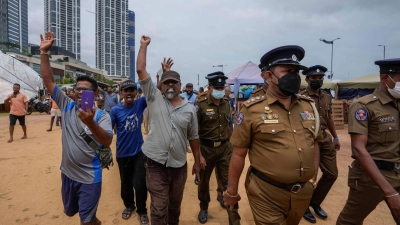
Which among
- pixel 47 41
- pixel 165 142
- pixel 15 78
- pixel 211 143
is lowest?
pixel 211 143

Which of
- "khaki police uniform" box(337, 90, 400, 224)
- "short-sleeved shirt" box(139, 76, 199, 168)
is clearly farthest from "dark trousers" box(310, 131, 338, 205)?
"short-sleeved shirt" box(139, 76, 199, 168)

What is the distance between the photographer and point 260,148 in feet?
6.99

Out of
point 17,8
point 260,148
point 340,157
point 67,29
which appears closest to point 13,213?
point 260,148

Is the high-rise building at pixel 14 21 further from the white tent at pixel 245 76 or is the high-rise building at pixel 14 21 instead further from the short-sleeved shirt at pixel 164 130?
the short-sleeved shirt at pixel 164 130

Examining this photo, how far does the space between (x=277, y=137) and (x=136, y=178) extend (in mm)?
2225

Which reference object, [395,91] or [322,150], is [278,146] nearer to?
[395,91]

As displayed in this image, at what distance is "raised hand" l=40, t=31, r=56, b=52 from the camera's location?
8.79 feet

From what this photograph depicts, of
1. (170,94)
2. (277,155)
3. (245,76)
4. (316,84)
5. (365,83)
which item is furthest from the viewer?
(365,83)

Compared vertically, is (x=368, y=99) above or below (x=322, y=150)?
above

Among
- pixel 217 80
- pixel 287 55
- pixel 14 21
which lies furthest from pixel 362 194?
pixel 14 21

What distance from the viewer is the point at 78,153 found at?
2.51m

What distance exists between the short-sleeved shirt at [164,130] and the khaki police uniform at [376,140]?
5.66ft

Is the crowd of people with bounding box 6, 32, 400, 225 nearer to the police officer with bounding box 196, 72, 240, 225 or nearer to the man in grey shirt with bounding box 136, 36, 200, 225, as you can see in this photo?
the man in grey shirt with bounding box 136, 36, 200, 225

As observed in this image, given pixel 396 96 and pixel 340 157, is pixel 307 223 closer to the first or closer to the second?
pixel 396 96
